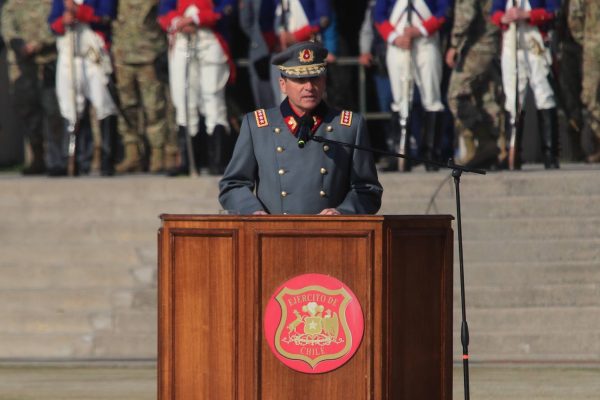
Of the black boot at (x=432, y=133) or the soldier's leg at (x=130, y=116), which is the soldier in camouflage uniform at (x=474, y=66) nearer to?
the black boot at (x=432, y=133)

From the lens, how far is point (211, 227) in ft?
24.0

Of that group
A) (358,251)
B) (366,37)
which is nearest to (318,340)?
(358,251)

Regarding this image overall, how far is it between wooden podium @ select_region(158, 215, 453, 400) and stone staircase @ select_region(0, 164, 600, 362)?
4.41 metres

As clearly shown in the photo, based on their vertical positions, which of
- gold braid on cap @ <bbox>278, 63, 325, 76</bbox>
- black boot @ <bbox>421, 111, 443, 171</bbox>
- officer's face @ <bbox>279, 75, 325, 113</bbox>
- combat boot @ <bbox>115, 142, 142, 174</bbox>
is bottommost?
combat boot @ <bbox>115, 142, 142, 174</bbox>

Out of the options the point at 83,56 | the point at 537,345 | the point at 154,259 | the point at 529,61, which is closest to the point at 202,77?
the point at 83,56

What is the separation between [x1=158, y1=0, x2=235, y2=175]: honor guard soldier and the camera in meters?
15.2

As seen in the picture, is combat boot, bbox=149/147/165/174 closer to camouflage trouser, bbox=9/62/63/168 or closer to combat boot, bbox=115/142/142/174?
combat boot, bbox=115/142/142/174

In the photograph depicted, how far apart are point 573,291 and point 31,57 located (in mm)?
6319

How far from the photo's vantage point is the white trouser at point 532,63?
48.7 feet

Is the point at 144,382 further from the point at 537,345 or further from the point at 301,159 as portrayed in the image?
the point at 301,159

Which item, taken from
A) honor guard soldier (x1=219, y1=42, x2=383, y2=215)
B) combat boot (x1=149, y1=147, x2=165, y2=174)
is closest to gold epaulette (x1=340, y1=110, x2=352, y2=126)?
honor guard soldier (x1=219, y1=42, x2=383, y2=215)

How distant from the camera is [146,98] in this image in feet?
54.7

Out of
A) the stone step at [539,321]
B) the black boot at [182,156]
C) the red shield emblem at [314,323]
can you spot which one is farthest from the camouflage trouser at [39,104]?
the red shield emblem at [314,323]

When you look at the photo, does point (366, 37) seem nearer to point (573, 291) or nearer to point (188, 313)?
point (573, 291)
